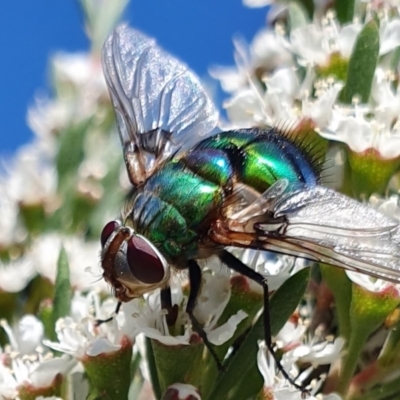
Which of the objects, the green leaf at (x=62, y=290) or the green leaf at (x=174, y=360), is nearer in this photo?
the green leaf at (x=174, y=360)

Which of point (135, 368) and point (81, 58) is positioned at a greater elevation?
point (81, 58)

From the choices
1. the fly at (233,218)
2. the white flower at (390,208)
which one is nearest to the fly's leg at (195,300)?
the fly at (233,218)

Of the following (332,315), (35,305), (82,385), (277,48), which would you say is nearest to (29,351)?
(82,385)

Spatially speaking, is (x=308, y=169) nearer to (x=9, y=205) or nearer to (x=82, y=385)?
(x=82, y=385)

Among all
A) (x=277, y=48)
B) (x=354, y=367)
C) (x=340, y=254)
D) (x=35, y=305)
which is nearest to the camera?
(x=340, y=254)

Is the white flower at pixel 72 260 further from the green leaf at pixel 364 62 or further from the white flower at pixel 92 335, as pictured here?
the green leaf at pixel 364 62

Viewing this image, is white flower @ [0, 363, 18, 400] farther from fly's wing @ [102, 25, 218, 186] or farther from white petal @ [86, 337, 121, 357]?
fly's wing @ [102, 25, 218, 186]

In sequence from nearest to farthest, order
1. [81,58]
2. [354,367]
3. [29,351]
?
1. [354,367]
2. [29,351]
3. [81,58]

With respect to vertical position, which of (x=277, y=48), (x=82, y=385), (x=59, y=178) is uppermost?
(x=277, y=48)

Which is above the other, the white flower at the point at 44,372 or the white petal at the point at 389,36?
the white petal at the point at 389,36
